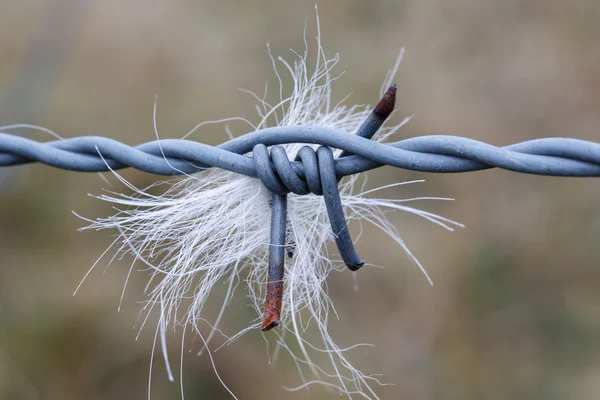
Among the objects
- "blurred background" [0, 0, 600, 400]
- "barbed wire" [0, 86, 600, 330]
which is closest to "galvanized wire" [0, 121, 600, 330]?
"barbed wire" [0, 86, 600, 330]

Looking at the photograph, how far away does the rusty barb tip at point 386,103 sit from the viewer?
756 millimetres

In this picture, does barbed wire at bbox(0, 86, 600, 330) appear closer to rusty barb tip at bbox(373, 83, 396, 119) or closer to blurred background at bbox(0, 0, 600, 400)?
rusty barb tip at bbox(373, 83, 396, 119)

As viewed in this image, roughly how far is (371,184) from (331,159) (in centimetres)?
214

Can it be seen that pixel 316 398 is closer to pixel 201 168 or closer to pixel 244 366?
pixel 244 366

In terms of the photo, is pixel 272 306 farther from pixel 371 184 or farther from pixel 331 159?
pixel 371 184

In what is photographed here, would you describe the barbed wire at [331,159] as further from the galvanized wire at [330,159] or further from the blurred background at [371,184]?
the blurred background at [371,184]

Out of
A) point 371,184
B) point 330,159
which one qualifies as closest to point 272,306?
point 330,159

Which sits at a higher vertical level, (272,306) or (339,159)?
(339,159)

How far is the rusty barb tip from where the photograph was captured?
76cm

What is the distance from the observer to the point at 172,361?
2619 mm

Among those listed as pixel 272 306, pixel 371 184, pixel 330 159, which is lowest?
pixel 272 306

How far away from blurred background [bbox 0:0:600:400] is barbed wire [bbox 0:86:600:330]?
1.69m

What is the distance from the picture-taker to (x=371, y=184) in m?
2.95

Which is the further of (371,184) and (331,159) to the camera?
(371,184)
